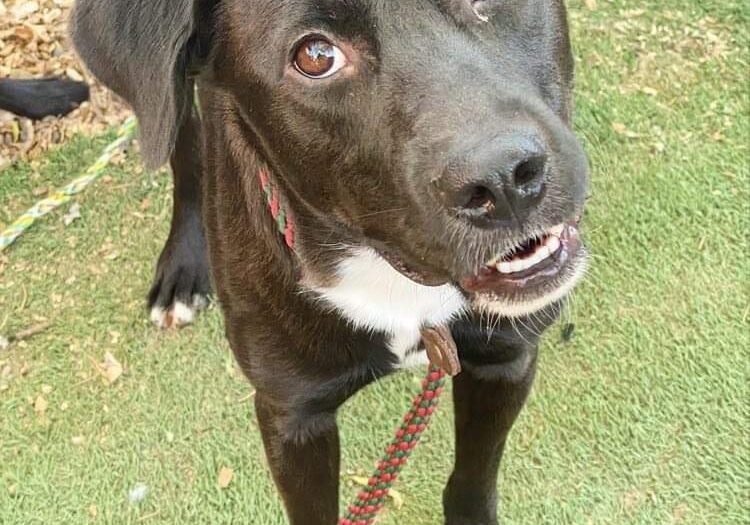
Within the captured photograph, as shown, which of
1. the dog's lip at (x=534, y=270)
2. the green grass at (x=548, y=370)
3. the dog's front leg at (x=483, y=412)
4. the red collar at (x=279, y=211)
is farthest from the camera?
the green grass at (x=548, y=370)

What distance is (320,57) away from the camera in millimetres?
1452

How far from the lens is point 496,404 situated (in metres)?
2.13

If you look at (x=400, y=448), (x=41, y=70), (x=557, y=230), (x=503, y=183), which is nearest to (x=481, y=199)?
(x=503, y=183)

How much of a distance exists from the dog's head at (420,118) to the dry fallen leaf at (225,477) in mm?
1176

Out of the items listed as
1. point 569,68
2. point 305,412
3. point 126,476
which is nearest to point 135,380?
point 126,476

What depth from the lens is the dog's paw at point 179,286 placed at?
2891 mm

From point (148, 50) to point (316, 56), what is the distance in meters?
0.28

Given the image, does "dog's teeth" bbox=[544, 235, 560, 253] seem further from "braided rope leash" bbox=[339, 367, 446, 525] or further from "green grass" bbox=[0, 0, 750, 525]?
"green grass" bbox=[0, 0, 750, 525]

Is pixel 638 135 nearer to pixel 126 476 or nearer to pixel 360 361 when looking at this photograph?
pixel 360 361

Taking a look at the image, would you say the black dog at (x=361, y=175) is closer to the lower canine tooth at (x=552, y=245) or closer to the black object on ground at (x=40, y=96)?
the lower canine tooth at (x=552, y=245)

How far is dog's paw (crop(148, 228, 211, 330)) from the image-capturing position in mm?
2891

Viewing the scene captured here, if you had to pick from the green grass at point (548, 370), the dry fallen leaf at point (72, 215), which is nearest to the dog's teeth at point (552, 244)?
the green grass at point (548, 370)

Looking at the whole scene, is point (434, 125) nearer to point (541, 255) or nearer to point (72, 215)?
point (541, 255)

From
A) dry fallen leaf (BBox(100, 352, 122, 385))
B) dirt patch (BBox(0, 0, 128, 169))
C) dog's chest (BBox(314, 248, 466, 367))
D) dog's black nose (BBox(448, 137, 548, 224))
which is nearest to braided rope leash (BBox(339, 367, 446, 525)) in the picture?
dog's chest (BBox(314, 248, 466, 367))
